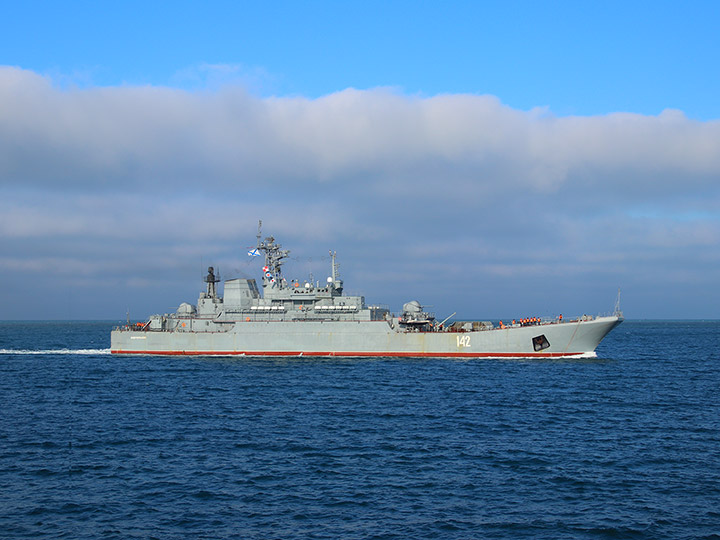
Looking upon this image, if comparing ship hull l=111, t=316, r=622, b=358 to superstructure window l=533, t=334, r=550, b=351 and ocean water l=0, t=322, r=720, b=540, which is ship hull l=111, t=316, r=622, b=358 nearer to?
superstructure window l=533, t=334, r=550, b=351

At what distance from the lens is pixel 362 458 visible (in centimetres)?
2150

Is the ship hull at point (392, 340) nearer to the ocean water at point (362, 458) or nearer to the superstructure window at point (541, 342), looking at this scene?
the superstructure window at point (541, 342)

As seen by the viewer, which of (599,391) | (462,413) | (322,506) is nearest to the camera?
(322,506)

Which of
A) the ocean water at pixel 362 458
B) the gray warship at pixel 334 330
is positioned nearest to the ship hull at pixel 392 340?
the gray warship at pixel 334 330

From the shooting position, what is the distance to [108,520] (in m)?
15.7

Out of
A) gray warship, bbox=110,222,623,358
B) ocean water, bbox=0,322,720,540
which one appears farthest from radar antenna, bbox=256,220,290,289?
ocean water, bbox=0,322,720,540

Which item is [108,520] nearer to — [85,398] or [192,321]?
[85,398]

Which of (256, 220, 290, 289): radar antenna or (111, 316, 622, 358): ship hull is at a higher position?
(256, 220, 290, 289): radar antenna

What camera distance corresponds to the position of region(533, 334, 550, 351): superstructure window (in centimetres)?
4928

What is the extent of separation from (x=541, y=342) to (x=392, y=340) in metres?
12.1

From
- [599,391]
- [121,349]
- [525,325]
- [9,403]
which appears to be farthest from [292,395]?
[121,349]

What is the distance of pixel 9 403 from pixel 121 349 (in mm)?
26054

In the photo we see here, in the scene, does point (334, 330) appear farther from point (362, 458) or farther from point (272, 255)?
point (362, 458)

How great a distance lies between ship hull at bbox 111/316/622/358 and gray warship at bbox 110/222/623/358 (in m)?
0.08
